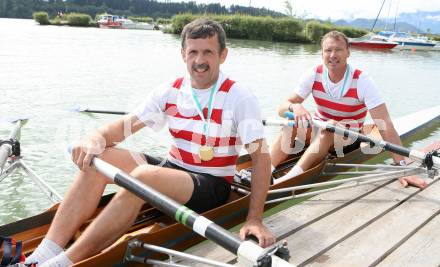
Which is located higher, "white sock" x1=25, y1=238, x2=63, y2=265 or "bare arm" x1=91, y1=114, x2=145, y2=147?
"bare arm" x1=91, y1=114, x2=145, y2=147

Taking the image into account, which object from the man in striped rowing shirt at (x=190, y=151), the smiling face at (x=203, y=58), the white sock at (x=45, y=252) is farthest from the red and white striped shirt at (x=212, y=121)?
the white sock at (x=45, y=252)

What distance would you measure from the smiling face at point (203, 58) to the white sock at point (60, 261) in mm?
1443

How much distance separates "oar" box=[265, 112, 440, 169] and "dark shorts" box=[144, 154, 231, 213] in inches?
62.3

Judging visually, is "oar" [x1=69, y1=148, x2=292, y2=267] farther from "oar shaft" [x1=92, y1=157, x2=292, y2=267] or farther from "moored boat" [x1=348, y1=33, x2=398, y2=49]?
"moored boat" [x1=348, y1=33, x2=398, y2=49]

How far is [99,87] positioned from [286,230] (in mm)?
9982

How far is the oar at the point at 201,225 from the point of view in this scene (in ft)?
5.87

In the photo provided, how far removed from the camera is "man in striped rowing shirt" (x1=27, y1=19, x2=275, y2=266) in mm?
2748

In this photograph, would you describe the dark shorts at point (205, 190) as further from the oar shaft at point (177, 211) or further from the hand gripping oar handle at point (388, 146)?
the hand gripping oar handle at point (388, 146)

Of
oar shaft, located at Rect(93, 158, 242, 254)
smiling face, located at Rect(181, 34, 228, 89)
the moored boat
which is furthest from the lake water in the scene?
the moored boat

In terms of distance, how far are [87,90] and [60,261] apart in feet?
32.6

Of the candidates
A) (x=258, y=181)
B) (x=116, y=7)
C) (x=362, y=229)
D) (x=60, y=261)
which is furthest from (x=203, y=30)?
(x=116, y=7)

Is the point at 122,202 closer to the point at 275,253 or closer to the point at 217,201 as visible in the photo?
the point at 217,201

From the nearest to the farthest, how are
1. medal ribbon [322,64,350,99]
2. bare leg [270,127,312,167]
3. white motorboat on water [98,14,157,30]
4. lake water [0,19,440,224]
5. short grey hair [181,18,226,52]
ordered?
1. short grey hair [181,18,226,52]
2. medal ribbon [322,64,350,99]
3. bare leg [270,127,312,167]
4. lake water [0,19,440,224]
5. white motorboat on water [98,14,157,30]

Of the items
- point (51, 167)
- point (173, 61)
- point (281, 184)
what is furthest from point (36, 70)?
point (281, 184)
